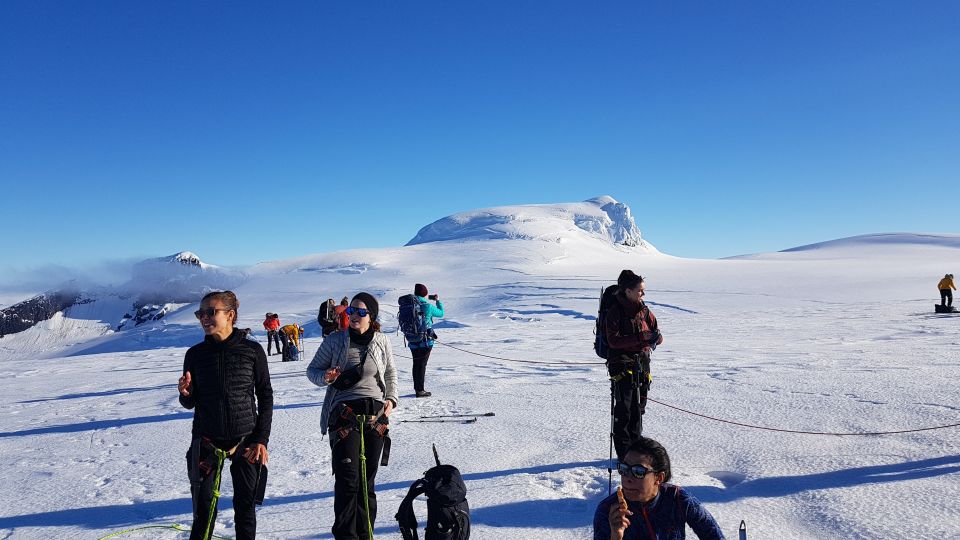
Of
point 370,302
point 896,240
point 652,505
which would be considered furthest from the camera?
point 896,240

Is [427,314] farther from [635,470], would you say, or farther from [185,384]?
[635,470]

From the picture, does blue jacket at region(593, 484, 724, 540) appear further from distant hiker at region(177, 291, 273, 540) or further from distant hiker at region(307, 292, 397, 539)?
distant hiker at region(177, 291, 273, 540)

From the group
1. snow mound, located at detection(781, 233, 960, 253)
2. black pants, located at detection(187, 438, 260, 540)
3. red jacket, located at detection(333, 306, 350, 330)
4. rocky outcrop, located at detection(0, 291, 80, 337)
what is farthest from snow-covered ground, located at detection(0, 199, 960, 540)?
rocky outcrop, located at detection(0, 291, 80, 337)

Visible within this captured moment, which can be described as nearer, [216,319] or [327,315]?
[216,319]

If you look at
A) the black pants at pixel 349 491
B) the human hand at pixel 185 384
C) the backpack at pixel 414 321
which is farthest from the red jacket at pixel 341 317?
the human hand at pixel 185 384

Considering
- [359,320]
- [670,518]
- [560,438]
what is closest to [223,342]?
[359,320]

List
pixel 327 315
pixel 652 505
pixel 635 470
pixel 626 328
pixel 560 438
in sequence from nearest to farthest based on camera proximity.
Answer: pixel 635 470
pixel 652 505
pixel 626 328
pixel 560 438
pixel 327 315

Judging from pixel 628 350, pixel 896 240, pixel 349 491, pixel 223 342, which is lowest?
pixel 349 491

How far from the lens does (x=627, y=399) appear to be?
581 cm

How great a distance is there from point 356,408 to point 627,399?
2857 mm

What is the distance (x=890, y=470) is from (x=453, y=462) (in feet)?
14.4

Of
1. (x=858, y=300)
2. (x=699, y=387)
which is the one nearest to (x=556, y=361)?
(x=699, y=387)

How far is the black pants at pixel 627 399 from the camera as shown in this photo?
579 cm

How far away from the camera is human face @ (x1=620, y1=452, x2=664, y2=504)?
105 inches
